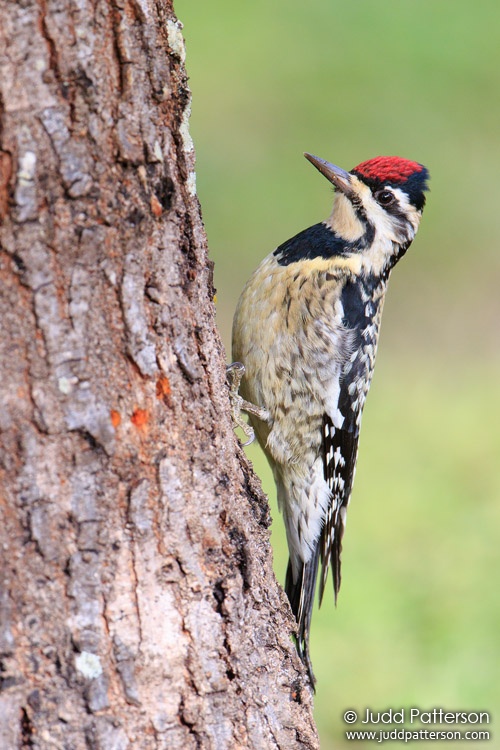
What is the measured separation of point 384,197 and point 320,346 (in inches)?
29.2

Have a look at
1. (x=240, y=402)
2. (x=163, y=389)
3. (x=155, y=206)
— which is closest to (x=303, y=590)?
(x=240, y=402)

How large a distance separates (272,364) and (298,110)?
306 inches

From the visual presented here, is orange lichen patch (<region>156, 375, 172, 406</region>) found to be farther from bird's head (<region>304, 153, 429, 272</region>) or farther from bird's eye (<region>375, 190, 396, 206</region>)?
bird's eye (<region>375, 190, 396, 206</region>)

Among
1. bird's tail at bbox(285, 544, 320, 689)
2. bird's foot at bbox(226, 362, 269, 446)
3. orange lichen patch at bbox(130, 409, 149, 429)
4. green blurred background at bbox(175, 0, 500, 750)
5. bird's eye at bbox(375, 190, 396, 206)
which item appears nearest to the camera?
orange lichen patch at bbox(130, 409, 149, 429)

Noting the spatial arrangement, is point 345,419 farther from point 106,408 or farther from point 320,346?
point 106,408

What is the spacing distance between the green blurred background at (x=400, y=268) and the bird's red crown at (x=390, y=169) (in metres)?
2.29

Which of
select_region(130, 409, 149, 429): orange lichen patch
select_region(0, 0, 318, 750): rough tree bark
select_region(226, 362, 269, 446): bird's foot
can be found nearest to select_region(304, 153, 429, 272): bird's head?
select_region(226, 362, 269, 446): bird's foot

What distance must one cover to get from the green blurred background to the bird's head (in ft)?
6.83

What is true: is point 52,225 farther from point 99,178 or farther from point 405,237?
point 405,237

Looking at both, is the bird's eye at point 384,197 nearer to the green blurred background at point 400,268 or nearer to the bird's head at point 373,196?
the bird's head at point 373,196

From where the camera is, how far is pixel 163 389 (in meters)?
2.30

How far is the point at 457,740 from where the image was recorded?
4480mm

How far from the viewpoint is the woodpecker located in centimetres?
386

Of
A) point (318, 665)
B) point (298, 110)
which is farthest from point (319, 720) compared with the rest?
point (298, 110)
